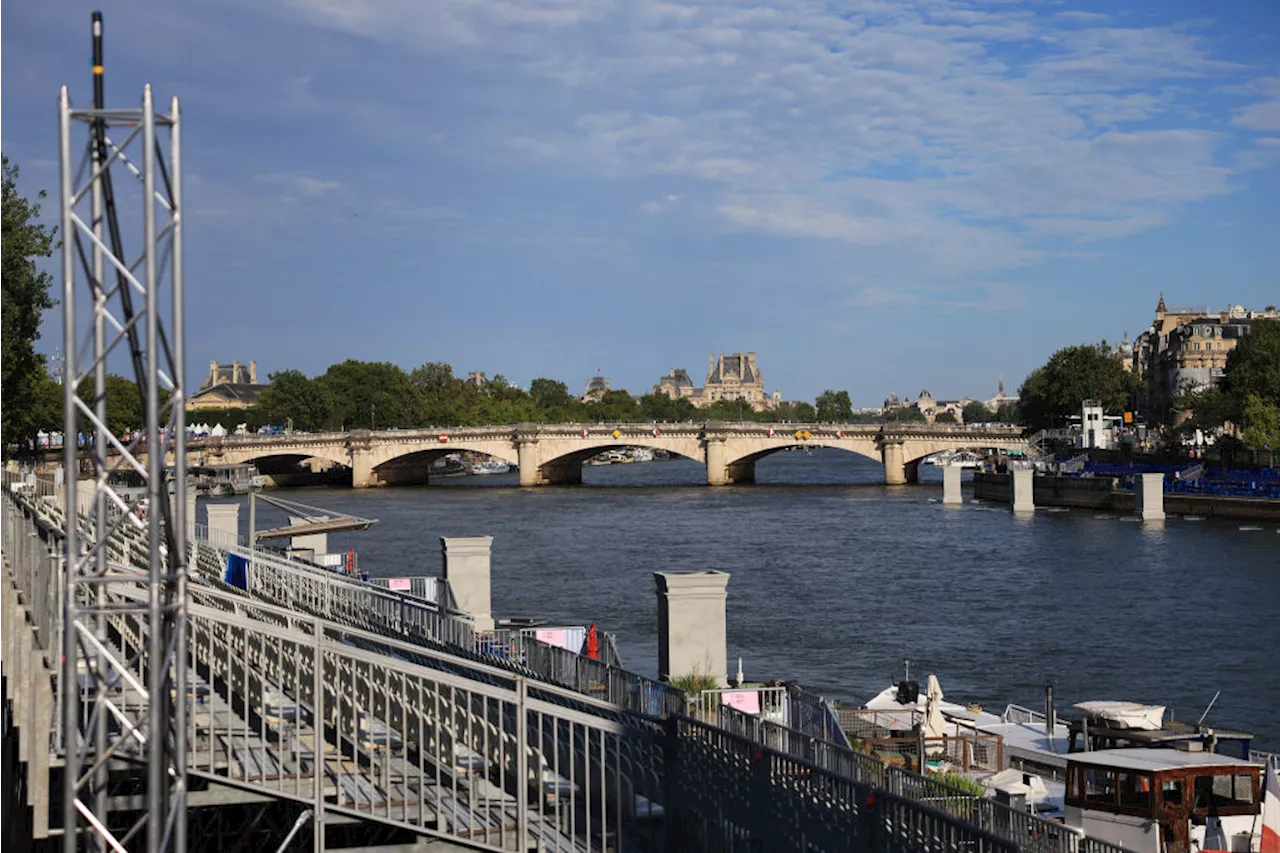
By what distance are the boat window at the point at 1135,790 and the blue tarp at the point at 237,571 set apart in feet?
45.8

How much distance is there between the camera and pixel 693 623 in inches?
649

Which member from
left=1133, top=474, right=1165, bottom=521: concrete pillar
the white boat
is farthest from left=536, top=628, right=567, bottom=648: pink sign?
left=1133, top=474, right=1165, bottom=521: concrete pillar

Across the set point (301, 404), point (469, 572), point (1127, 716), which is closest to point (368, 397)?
point (301, 404)

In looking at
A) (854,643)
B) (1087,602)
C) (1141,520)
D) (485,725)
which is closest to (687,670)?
(485,725)

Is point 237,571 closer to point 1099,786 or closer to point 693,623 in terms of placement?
point 693,623

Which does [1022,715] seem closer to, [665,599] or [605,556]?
[665,599]

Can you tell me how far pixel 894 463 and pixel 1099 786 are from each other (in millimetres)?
94818

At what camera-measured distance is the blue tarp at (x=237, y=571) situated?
23.2 meters

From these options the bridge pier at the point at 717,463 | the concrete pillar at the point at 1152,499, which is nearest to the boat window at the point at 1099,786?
the concrete pillar at the point at 1152,499

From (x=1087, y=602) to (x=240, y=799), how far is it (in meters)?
35.6

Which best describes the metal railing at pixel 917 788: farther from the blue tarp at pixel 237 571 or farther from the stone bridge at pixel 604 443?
the stone bridge at pixel 604 443

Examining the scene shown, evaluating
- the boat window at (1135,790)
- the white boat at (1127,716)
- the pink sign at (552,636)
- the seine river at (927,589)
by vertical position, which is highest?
the pink sign at (552,636)

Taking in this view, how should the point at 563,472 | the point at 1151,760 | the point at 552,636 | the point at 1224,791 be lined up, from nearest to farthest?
1. the point at 1224,791
2. the point at 1151,760
3. the point at 552,636
4. the point at 563,472

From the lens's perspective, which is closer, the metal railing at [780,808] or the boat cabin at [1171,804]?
the metal railing at [780,808]
